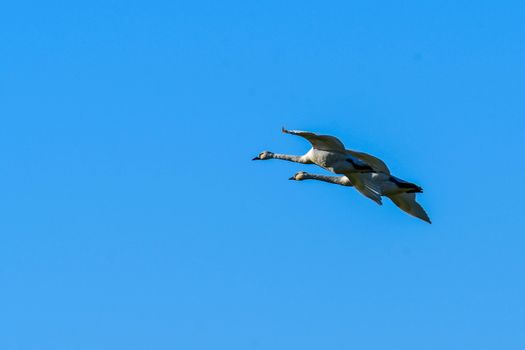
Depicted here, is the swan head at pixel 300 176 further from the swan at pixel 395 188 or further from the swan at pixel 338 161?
Answer: the swan at pixel 338 161

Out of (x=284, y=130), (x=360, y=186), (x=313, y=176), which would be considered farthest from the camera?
(x=313, y=176)

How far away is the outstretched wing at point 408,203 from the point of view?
78875mm

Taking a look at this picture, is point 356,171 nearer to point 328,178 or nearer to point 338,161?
point 338,161

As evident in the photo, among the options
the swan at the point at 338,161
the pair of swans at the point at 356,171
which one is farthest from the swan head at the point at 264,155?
the swan at the point at 338,161

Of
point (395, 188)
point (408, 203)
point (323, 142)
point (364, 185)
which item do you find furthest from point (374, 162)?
point (323, 142)

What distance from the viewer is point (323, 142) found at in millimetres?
73125

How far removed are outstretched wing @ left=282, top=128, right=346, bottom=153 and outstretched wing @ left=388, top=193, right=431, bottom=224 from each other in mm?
6013

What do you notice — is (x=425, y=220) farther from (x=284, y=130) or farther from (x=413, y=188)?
(x=284, y=130)

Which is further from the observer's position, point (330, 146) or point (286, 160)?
point (286, 160)

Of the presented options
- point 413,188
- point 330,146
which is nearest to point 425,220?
point 413,188

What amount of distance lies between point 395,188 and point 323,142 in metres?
5.71

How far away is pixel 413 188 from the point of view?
3044 inches

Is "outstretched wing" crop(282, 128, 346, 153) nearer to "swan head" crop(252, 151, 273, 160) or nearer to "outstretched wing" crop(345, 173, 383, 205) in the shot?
"outstretched wing" crop(345, 173, 383, 205)

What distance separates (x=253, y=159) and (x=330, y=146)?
724 centimetres
